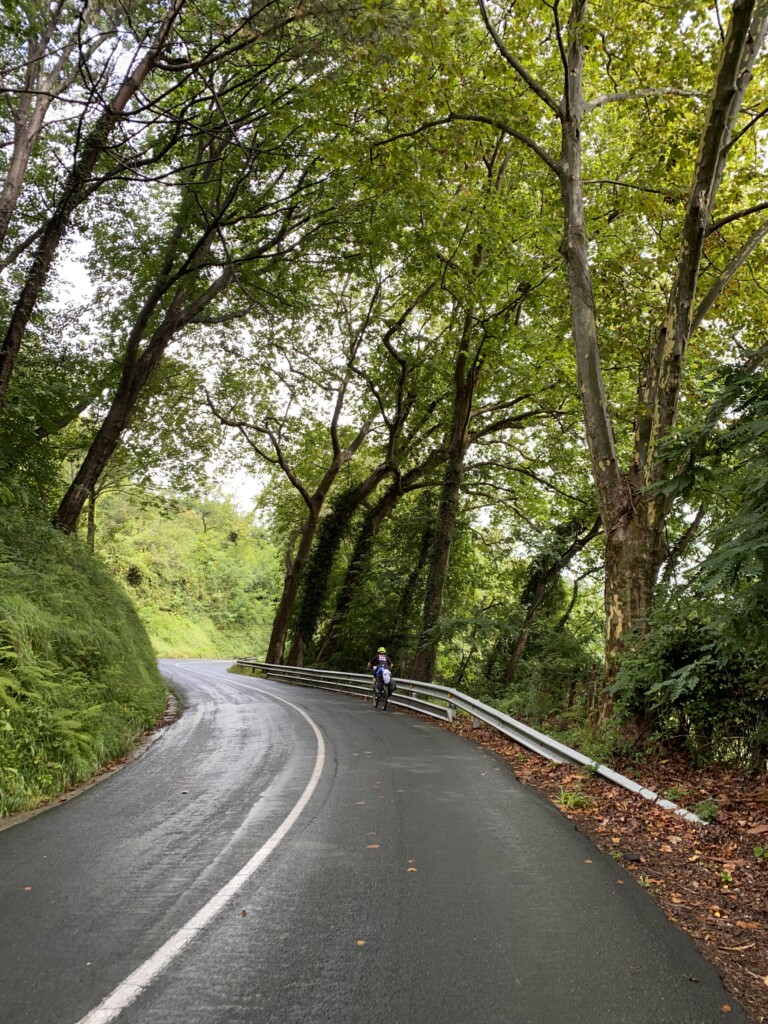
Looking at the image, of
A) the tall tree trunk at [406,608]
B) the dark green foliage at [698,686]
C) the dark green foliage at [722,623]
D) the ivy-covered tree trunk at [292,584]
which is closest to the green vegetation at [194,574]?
the ivy-covered tree trunk at [292,584]

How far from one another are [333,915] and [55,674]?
5727mm

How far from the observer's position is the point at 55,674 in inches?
318

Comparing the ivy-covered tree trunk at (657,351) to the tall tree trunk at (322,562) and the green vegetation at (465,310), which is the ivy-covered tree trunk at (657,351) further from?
the tall tree trunk at (322,562)

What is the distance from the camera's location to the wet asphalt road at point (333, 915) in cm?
303

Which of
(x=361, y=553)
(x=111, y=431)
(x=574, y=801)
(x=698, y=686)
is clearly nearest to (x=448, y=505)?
(x=361, y=553)

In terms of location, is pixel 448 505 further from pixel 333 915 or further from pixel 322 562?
pixel 333 915

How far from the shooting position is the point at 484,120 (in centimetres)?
1029

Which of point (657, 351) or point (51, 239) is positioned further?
point (51, 239)

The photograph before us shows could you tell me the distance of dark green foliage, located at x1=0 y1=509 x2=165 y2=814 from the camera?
22.2ft

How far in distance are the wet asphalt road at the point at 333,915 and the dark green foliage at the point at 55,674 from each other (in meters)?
0.59

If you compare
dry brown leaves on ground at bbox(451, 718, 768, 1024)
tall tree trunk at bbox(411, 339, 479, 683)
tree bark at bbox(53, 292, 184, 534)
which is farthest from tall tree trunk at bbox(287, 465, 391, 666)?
dry brown leaves on ground at bbox(451, 718, 768, 1024)

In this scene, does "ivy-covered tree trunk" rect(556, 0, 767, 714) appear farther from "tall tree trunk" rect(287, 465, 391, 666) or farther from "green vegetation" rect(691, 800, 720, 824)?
"tall tree trunk" rect(287, 465, 391, 666)

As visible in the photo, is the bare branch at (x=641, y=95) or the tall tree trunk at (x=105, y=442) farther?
the tall tree trunk at (x=105, y=442)

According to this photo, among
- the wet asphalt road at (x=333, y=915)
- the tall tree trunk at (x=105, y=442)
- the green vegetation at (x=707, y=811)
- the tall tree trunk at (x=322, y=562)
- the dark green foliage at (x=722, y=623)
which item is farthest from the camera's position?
the tall tree trunk at (x=322, y=562)
